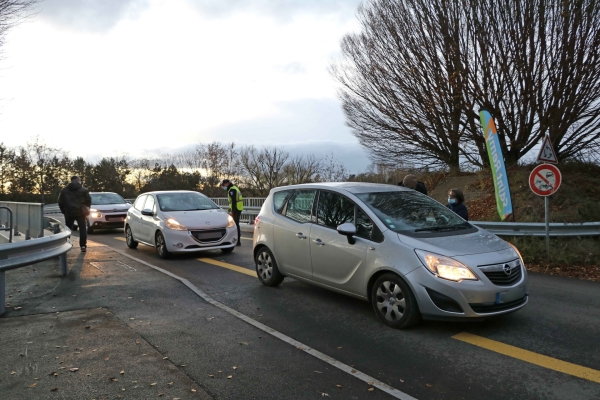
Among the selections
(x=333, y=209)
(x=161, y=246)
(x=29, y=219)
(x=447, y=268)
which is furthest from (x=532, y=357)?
(x=29, y=219)

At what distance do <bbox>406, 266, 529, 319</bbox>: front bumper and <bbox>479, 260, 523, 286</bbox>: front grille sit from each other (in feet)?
0.16

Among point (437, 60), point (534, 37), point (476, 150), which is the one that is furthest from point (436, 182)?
point (534, 37)

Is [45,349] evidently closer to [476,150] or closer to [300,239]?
[300,239]

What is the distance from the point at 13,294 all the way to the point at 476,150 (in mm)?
17169

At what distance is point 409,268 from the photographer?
512 cm

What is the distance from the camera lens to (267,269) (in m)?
7.66

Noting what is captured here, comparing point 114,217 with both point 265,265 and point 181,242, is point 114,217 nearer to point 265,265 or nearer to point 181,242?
point 181,242

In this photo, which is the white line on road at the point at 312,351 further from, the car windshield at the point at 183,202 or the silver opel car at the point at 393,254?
the car windshield at the point at 183,202

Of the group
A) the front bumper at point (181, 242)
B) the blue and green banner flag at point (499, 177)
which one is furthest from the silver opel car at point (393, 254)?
the blue and green banner flag at point (499, 177)

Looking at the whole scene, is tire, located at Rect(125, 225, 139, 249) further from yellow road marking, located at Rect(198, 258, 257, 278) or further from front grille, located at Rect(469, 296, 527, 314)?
front grille, located at Rect(469, 296, 527, 314)

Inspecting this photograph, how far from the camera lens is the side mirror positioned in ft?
18.8

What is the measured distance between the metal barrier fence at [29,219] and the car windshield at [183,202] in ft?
8.76

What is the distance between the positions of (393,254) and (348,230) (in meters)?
0.66

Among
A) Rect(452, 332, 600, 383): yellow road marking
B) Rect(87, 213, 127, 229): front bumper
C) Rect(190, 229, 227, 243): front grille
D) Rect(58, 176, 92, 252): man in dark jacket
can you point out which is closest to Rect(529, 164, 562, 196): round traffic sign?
Rect(452, 332, 600, 383): yellow road marking
